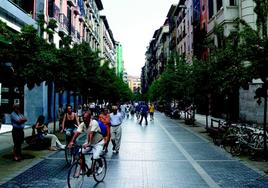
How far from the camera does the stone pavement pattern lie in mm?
8508

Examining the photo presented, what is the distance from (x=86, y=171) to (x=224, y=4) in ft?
84.6

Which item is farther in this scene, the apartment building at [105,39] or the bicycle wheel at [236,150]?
the apartment building at [105,39]

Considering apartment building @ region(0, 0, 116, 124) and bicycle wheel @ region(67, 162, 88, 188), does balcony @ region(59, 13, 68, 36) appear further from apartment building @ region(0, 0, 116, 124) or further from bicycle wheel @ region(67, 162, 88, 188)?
bicycle wheel @ region(67, 162, 88, 188)

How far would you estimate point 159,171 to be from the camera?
9.98 meters

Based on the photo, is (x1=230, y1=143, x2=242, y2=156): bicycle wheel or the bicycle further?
(x1=230, y1=143, x2=242, y2=156): bicycle wheel

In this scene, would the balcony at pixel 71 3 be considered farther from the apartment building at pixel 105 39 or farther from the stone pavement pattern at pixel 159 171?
the apartment building at pixel 105 39

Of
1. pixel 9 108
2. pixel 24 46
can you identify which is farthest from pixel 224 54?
pixel 9 108

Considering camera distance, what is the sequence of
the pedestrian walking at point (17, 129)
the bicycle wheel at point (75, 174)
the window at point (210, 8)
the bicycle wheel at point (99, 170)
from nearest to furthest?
the bicycle wheel at point (75, 174)
the bicycle wheel at point (99, 170)
the pedestrian walking at point (17, 129)
the window at point (210, 8)

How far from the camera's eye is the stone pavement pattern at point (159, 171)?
851 cm

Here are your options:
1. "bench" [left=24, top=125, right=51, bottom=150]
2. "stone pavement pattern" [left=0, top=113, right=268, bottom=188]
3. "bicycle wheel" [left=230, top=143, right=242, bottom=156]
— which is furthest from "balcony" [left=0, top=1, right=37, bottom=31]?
"bicycle wheel" [left=230, top=143, right=242, bottom=156]

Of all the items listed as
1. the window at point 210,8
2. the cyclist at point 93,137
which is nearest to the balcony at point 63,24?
the window at point 210,8

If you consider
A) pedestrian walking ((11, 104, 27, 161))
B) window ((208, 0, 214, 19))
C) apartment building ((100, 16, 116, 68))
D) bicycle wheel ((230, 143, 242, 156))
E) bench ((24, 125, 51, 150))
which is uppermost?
apartment building ((100, 16, 116, 68))

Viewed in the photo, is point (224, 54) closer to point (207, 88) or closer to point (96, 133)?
point (207, 88)

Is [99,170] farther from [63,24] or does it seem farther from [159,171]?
[63,24]
